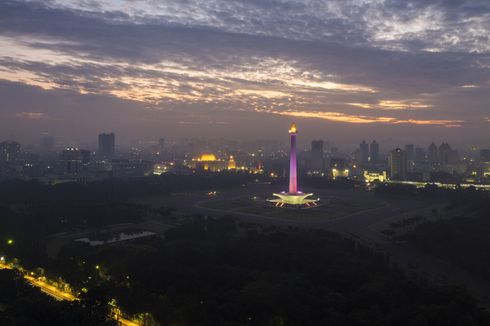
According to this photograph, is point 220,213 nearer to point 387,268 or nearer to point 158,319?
point 387,268

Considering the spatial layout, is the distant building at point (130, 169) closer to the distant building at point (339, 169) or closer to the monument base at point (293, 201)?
the distant building at point (339, 169)

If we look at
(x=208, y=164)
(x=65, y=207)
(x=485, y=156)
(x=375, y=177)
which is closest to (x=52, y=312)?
(x=65, y=207)

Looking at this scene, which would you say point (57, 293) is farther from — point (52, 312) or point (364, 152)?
point (364, 152)

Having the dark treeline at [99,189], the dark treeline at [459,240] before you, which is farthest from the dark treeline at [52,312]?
the dark treeline at [99,189]

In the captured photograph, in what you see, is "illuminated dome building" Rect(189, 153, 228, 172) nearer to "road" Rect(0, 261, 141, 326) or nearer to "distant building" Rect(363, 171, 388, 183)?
"distant building" Rect(363, 171, 388, 183)

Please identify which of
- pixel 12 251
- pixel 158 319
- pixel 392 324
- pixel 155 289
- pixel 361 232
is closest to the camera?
pixel 392 324

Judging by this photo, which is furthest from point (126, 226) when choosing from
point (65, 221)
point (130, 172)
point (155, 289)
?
point (130, 172)

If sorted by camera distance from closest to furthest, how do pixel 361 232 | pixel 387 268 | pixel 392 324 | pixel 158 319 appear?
pixel 392 324
pixel 158 319
pixel 387 268
pixel 361 232

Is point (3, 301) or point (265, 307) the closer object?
point (265, 307)
